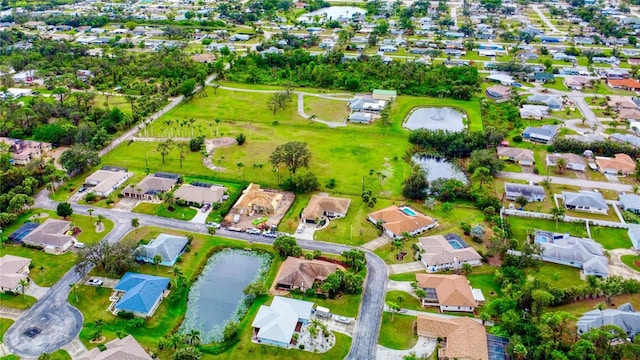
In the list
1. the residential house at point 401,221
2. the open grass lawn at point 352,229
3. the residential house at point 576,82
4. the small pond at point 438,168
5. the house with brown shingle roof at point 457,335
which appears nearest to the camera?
the house with brown shingle roof at point 457,335

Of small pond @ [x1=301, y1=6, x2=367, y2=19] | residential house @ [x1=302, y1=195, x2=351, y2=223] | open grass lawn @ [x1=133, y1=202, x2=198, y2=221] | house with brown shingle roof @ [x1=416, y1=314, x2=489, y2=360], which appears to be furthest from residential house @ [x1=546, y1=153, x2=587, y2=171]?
small pond @ [x1=301, y1=6, x2=367, y2=19]

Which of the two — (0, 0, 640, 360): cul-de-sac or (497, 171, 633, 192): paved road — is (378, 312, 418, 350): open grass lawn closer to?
(0, 0, 640, 360): cul-de-sac

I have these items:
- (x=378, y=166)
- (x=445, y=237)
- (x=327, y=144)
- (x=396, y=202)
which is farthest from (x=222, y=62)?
(x=445, y=237)

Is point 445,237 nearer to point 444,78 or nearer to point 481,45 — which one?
point 444,78

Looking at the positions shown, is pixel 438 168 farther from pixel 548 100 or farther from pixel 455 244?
pixel 548 100

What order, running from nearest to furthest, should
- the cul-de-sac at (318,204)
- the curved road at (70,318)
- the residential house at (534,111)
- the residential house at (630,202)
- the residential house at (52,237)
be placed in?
the curved road at (70,318)
the cul-de-sac at (318,204)
the residential house at (52,237)
the residential house at (630,202)
the residential house at (534,111)

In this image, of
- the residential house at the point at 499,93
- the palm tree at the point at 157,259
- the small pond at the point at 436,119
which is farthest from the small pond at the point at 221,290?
the residential house at the point at 499,93

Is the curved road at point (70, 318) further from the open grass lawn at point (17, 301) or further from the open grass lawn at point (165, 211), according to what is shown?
the open grass lawn at point (165, 211)
